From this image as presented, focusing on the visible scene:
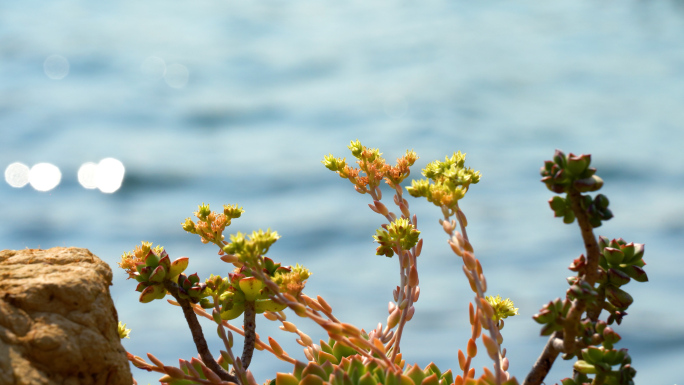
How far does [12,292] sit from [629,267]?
36.2 inches

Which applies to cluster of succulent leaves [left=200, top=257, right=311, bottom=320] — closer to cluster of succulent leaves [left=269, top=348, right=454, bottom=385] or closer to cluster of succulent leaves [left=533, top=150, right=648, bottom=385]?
cluster of succulent leaves [left=269, top=348, right=454, bottom=385]

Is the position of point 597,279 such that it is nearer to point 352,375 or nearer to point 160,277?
point 352,375

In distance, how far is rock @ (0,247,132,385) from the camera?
89 cm

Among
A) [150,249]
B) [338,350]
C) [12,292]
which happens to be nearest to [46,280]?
[12,292]

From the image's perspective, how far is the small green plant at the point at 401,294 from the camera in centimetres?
91

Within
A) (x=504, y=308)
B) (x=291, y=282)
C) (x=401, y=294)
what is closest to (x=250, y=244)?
(x=291, y=282)

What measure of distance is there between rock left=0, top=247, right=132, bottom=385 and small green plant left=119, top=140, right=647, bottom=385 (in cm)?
12

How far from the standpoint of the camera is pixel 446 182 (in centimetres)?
103

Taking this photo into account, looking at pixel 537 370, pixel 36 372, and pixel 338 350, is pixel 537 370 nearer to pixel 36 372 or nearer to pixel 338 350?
pixel 338 350

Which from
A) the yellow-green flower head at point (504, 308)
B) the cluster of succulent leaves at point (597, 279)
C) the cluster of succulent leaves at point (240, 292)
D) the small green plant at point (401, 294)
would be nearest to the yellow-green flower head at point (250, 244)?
the small green plant at point (401, 294)

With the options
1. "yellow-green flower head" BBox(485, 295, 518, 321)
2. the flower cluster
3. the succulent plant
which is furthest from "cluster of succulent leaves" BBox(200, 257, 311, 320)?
"yellow-green flower head" BBox(485, 295, 518, 321)

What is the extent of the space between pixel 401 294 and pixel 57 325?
618 millimetres

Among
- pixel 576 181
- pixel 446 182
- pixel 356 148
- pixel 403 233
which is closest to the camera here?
pixel 576 181

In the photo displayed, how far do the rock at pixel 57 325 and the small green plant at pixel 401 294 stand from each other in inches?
4.9
